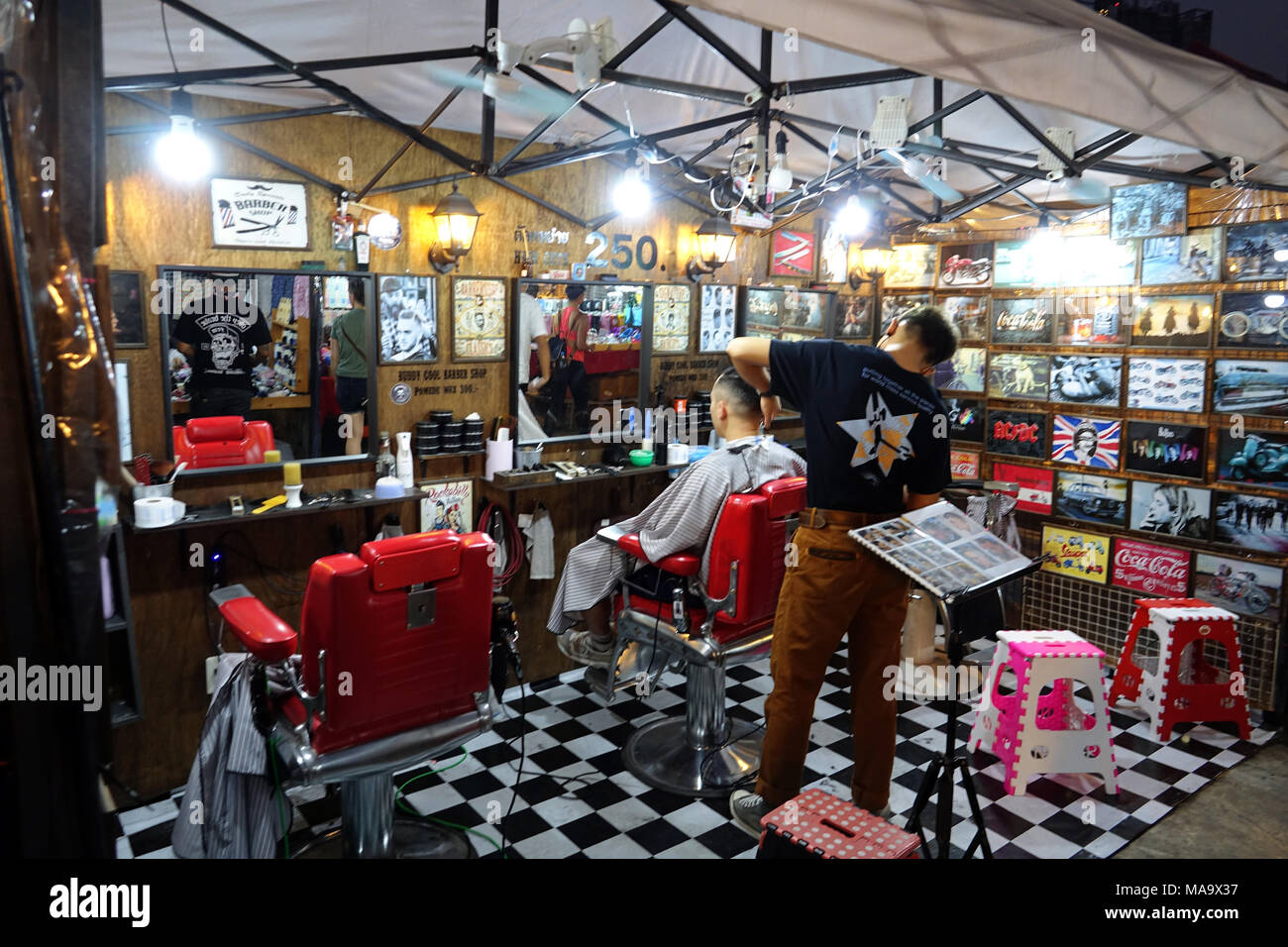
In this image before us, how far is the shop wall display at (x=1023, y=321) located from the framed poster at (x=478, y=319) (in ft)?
9.39

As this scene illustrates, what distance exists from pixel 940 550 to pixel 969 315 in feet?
10.6

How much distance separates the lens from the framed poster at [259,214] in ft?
10.8

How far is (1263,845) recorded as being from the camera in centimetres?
314

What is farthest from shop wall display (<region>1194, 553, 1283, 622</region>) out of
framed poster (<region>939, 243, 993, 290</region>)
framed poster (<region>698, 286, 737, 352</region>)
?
framed poster (<region>698, 286, 737, 352</region>)

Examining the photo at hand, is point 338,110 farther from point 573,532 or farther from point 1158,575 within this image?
point 1158,575

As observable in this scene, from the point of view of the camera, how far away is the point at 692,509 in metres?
3.43

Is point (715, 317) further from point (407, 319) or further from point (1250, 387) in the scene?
point (1250, 387)

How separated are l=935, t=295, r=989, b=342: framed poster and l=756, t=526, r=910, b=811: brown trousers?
280cm

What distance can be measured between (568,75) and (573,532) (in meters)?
2.14

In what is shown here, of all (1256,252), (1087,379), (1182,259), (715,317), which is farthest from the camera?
(715,317)

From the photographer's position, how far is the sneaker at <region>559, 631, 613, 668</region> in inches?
150

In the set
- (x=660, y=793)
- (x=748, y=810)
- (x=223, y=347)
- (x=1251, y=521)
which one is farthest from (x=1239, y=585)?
(x=223, y=347)

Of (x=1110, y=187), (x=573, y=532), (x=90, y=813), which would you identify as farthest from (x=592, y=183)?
(x=90, y=813)

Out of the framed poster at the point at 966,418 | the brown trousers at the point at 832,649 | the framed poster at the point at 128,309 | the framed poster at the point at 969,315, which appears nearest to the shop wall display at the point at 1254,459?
the framed poster at the point at 966,418
